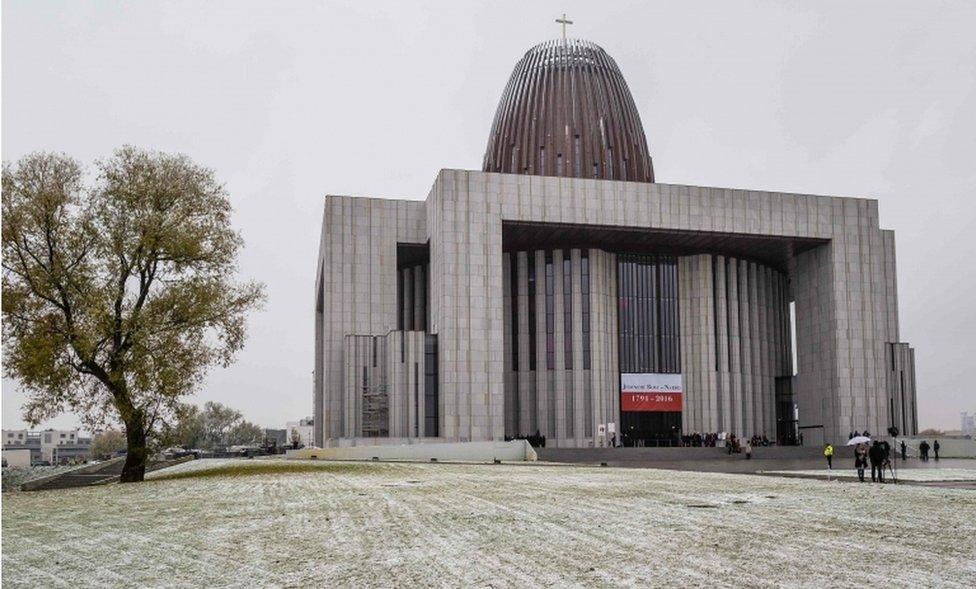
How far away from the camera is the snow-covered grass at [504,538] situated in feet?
36.3

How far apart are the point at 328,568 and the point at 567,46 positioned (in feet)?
226

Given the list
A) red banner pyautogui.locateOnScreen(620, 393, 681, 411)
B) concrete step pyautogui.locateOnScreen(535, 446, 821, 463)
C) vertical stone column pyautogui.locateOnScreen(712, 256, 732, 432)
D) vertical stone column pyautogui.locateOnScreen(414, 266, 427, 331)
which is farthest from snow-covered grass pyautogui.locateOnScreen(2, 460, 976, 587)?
vertical stone column pyautogui.locateOnScreen(414, 266, 427, 331)

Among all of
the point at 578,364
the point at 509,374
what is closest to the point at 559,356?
the point at 578,364

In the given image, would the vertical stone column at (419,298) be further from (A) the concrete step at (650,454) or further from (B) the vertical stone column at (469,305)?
(A) the concrete step at (650,454)

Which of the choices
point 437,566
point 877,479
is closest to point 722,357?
point 877,479

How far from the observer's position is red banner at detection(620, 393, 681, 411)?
6544 centimetres

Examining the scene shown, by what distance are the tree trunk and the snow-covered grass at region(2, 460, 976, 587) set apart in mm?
10485

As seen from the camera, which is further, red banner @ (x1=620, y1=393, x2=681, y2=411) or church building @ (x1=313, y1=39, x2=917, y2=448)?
red banner @ (x1=620, y1=393, x2=681, y2=411)

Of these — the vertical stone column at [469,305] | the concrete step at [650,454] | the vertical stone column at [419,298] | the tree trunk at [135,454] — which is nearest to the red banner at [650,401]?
the concrete step at [650,454]

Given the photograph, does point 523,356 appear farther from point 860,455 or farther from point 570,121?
point 860,455

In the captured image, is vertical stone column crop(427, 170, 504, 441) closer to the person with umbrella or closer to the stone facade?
the stone facade

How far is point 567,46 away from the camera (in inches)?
2995

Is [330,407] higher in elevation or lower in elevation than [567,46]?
lower

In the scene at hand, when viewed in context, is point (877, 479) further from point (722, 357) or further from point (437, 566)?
point (722, 357)
